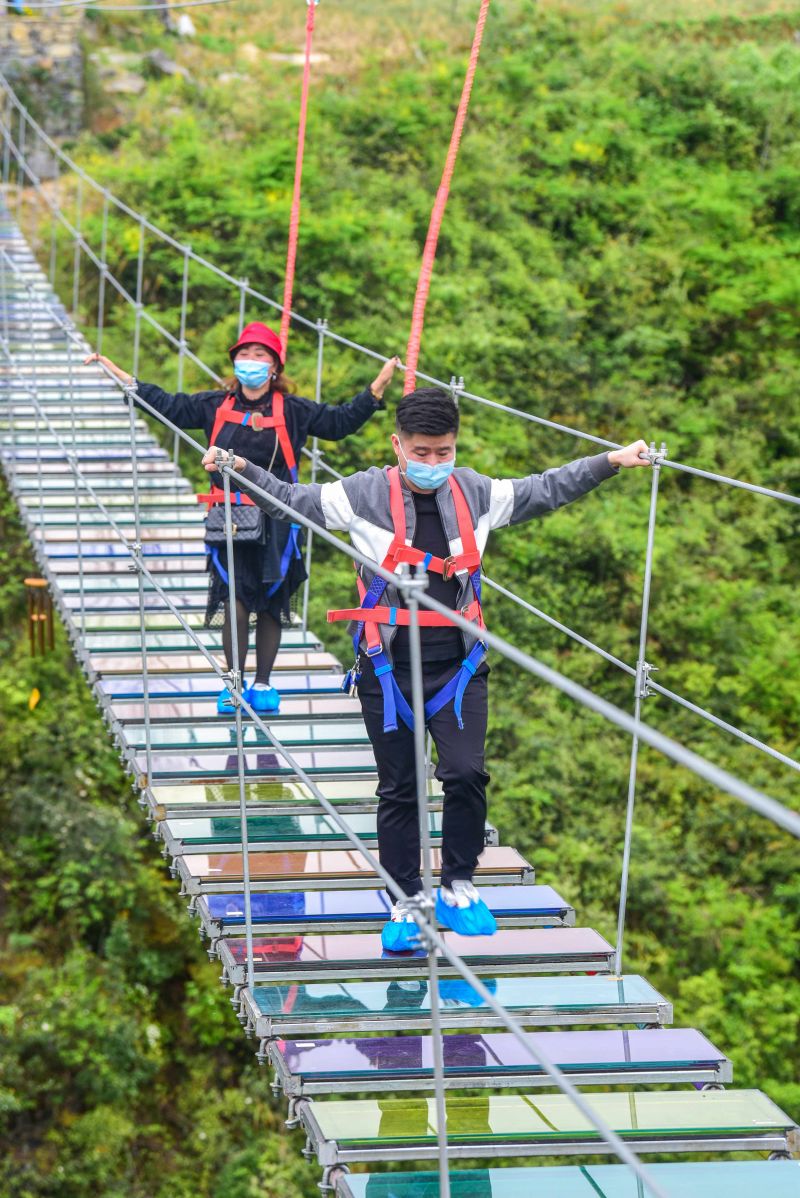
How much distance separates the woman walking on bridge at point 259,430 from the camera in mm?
3412

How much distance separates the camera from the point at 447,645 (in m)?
2.52

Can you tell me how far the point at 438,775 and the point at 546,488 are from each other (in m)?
0.58

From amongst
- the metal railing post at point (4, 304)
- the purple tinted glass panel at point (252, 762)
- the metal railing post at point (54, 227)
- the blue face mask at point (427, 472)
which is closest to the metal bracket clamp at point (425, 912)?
the blue face mask at point (427, 472)

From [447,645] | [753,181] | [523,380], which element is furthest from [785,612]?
[447,645]

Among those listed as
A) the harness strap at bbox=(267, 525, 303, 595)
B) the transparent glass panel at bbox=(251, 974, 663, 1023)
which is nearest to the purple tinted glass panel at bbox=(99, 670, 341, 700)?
the harness strap at bbox=(267, 525, 303, 595)

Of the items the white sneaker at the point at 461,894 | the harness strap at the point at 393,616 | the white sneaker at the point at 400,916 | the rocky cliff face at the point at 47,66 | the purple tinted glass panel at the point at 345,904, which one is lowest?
the white sneaker at the point at 400,916

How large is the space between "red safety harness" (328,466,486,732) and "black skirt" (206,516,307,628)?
981 millimetres

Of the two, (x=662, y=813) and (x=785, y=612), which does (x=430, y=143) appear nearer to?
(x=785, y=612)

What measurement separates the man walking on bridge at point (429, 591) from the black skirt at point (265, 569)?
2.81ft

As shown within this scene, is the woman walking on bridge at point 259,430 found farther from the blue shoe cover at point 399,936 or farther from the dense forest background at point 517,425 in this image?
the dense forest background at point 517,425

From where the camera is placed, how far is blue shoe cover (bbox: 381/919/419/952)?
262cm

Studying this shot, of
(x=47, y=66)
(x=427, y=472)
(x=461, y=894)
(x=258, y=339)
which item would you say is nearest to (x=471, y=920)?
(x=461, y=894)

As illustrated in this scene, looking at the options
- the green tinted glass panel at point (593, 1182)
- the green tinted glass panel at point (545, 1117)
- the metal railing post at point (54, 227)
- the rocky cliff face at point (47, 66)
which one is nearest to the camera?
the green tinted glass panel at point (593, 1182)

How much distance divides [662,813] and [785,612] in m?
1.58
